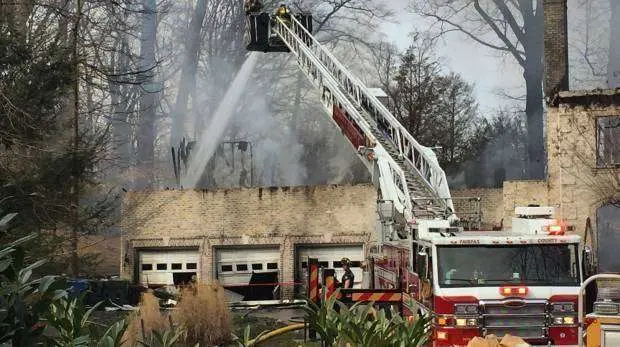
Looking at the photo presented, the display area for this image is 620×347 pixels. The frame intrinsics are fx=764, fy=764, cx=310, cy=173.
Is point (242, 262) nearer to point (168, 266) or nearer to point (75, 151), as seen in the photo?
point (168, 266)

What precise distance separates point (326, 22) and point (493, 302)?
2835cm

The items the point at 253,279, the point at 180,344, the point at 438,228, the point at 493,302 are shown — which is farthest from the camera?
the point at 253,279

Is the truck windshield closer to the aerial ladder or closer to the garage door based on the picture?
the aerial ladder

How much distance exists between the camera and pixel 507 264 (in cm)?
913

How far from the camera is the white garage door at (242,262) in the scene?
21.2m

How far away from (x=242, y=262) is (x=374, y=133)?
24.2 ft

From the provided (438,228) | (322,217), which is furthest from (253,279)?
(438,228)

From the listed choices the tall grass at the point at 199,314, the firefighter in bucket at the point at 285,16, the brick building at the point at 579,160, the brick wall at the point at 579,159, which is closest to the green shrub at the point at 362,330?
the tall grass at the point at 199,314

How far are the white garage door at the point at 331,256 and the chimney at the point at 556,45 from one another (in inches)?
270

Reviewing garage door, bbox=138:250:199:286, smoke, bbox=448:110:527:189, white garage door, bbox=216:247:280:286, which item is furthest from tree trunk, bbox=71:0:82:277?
smoke, bbox=448:110:527:189

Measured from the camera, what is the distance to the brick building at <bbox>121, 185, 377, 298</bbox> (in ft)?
69.3

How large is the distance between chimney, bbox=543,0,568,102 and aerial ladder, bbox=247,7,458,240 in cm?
611

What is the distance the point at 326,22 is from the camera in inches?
1410

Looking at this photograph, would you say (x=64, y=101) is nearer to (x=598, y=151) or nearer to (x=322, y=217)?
(x=322, y=217)
